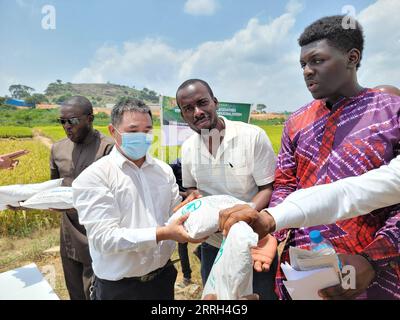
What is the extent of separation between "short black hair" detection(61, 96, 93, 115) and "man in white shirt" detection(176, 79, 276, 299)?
1.15m

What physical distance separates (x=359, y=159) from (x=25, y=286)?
7.43ft

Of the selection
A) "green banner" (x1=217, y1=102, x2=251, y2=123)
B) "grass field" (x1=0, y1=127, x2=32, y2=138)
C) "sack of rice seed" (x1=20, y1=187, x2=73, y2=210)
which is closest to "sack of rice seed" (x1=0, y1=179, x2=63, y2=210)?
"sack of rice seed" (x1=20, y1=187, x2=73, y2=210)

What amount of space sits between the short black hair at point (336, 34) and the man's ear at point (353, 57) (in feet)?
0.06

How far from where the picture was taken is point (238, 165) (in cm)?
200

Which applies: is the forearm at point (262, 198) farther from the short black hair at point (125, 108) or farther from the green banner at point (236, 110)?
the green banner at point (236, 110)

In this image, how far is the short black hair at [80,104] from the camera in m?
2.73

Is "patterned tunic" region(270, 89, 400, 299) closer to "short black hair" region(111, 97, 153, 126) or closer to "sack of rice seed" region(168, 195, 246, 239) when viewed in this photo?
"sack of rice seed" region(168, 195, 246, 239)

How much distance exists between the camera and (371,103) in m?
1.36

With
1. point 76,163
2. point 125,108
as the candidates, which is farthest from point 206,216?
point 76,163

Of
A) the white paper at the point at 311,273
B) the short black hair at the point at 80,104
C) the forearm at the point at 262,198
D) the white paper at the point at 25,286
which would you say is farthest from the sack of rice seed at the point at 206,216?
the short black hair at the point at 80,104

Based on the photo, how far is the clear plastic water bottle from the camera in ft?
4.07
